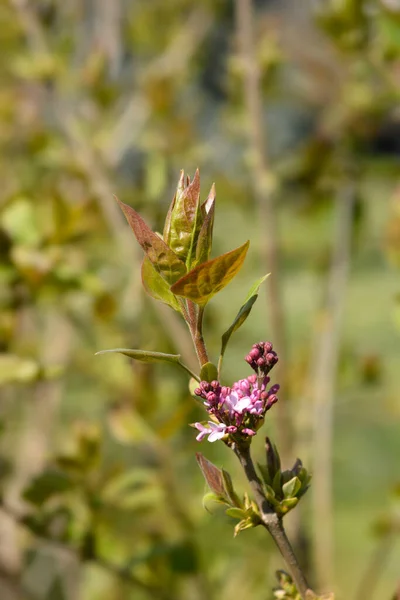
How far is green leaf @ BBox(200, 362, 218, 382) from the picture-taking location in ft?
0.85

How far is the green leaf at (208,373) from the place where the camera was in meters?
0.26

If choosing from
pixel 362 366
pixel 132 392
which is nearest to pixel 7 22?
pixel 132 392

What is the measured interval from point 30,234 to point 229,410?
15.9 inches

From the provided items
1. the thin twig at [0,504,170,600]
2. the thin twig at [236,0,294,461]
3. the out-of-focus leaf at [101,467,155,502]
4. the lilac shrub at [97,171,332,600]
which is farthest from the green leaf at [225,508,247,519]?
the thin twig at [236,0,294,461]

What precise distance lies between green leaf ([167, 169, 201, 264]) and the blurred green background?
12 centimetres

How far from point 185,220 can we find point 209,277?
0.03 metres

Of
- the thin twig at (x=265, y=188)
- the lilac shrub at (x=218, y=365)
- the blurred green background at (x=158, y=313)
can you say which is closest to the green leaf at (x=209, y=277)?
the lilac shrub at (x=218, y=365)

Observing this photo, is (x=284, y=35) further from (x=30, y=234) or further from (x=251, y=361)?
(x=251, y=361)

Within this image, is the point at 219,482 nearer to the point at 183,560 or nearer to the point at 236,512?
the point at 236,512

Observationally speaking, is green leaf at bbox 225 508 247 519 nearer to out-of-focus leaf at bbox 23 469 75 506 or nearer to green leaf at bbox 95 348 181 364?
green leaf at bbox 95 348 181 364

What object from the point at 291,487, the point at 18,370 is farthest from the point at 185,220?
the point at 18,370

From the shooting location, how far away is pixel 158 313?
0.89 m

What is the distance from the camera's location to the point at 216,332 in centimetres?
106

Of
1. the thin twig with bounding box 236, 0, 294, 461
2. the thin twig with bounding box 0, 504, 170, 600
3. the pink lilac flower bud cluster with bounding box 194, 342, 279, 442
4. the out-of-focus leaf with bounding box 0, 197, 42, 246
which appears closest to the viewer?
the pink lilac flower bud cluster with bounding box 194, 342, 279, 442
